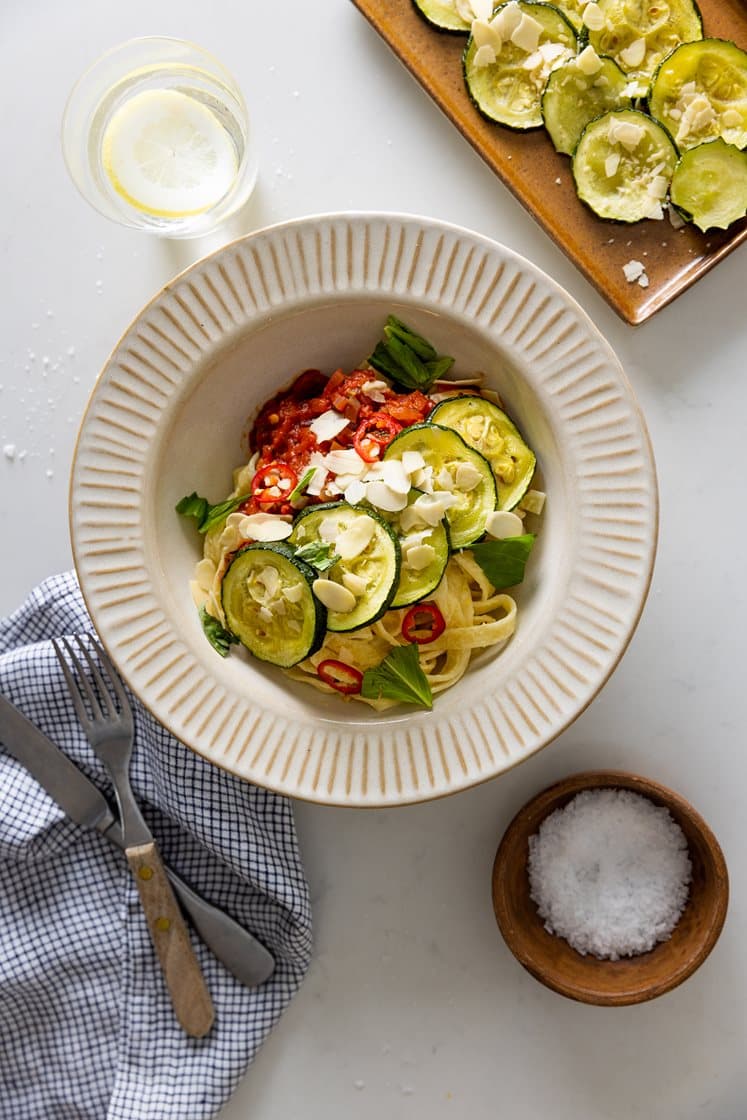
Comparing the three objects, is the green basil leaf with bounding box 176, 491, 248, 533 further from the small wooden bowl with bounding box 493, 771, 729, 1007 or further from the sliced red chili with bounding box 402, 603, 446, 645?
the small wooden bowl with bounding box 493, 771, 729, 1007

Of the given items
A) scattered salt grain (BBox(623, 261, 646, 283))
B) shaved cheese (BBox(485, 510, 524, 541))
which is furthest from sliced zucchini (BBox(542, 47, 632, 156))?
shaved cheese (BBox(485, 510, 524, 541))

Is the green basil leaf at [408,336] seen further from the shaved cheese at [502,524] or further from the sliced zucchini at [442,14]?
the sliced zucchini at [442,14]

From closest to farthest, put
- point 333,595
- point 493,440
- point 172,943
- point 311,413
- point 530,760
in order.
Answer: point 333,595
point 493,440
point 311,413
point 172,943
point 530,760

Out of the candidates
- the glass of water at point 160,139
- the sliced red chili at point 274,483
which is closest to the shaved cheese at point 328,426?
the sliced red chili at point 274,483

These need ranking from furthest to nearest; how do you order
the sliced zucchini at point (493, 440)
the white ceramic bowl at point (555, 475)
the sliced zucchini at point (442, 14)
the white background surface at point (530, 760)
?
the white background surface at point (530, 760)
the sliced zucchini at point (442, 14)
the sliced zucchini at point (493, 440)
the white ceramic bowl at point (555, 475)

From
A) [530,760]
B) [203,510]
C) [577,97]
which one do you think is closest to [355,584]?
[203,510]

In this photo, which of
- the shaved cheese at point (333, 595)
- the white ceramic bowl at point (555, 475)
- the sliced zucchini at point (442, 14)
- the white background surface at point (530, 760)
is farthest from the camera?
the white background surface at point (530, 760)

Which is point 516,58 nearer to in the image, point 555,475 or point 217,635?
point 555,475
